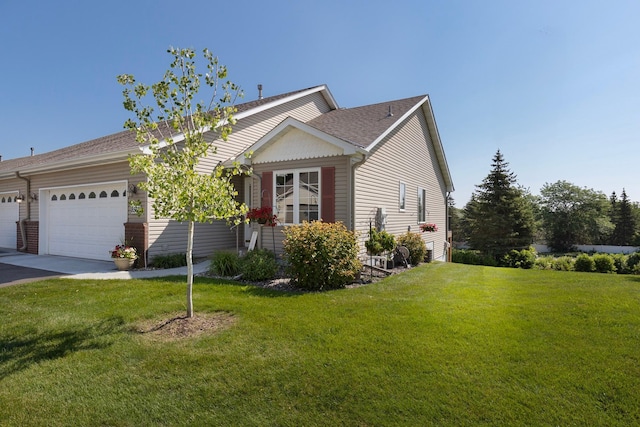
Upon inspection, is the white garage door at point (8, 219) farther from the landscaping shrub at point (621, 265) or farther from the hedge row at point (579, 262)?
the landscaping shrub at point (621, 265)

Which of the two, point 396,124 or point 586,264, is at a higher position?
point 396,124

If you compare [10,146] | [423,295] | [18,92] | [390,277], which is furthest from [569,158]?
[10,146]

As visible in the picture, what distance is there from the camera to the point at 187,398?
9.52 ft

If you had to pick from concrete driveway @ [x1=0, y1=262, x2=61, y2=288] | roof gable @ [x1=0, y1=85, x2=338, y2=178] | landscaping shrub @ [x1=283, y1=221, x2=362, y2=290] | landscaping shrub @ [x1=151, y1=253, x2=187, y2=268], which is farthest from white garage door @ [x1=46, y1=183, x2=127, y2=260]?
landscaping shrub @ [x1=283, y1=221, x2=362, y2=290]

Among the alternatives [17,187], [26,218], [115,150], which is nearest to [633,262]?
[115,150]

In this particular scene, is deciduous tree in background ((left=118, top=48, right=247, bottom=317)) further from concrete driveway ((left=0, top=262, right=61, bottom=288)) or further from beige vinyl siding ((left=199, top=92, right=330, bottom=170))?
concrete driveway ((left=0, top=262, right=61, bottom=288))

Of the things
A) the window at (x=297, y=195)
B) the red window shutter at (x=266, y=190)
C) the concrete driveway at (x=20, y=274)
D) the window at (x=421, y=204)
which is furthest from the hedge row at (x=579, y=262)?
the concrete driveway at (x=20, y=274)

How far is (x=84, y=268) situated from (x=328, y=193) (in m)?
7.55

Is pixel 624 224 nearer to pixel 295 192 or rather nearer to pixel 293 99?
pixel 293 99

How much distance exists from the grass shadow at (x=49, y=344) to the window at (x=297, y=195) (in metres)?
5.52

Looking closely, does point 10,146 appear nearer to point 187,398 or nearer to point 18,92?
point 18,92

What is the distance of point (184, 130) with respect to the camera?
15.7 feet

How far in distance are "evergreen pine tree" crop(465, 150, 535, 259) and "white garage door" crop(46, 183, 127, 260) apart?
1224 inches

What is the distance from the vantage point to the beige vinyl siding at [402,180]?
942cm
